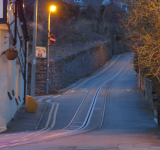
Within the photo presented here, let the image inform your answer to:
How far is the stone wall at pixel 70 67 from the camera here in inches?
1288

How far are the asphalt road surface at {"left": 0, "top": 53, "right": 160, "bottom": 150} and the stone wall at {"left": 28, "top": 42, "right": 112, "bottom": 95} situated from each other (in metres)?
8.41

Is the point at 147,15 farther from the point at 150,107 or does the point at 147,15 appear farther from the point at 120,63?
the point at 120,63

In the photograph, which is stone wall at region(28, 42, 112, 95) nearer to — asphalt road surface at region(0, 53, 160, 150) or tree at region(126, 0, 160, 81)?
asphalt road surface at region(0, 53, 160, 150)

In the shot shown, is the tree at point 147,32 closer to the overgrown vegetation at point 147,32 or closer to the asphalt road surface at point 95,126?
the overgrown vegetation at point 147,32

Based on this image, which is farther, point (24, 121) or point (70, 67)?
point (70, 67)

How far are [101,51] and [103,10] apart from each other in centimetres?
2034

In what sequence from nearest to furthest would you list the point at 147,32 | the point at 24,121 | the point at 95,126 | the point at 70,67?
the point at 147,32, the point at 95,126, the point at 24,121, the point at 70,67

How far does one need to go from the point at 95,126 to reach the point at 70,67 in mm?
25348

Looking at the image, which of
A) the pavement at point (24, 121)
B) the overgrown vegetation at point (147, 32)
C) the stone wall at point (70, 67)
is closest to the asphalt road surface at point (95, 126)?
the pavement at point (24, 121)


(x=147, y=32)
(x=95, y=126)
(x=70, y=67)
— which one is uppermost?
(x=147, y=32)

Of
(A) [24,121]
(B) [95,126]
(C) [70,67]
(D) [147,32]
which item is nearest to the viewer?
(D) [147,32]

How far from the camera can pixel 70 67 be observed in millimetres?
39312

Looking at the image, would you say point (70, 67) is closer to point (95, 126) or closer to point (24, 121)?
point (24, 121)

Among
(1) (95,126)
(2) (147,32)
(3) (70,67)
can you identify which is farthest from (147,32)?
(3) (70,67)
